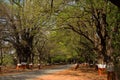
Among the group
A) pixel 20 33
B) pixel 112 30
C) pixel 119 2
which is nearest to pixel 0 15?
pixel 20 33

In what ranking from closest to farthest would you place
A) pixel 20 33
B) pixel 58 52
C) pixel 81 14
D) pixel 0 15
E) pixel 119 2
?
pixel 119 2 → pixel 81 14 → pixel 0 15 → pixel 20 33 → pixel 58 52

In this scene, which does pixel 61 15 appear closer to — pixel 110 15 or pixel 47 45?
pixel 110 15

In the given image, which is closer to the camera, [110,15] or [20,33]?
[110,15]

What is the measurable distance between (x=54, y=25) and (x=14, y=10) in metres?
16.5

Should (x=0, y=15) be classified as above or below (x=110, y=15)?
above

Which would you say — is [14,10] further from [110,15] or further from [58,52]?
[58,52]

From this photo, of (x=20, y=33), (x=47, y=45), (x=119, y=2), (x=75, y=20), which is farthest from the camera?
(x=47, y=45)

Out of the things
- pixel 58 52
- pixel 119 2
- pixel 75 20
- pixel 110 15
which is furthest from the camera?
pixel 58 52

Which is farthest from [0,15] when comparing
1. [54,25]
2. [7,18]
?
[54,25]

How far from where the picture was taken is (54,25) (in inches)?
1271

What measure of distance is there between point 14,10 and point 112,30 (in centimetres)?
2320

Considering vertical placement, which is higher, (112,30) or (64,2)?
(64,2)

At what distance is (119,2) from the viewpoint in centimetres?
885

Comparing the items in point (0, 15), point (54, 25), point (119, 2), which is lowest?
point (119, 2)
